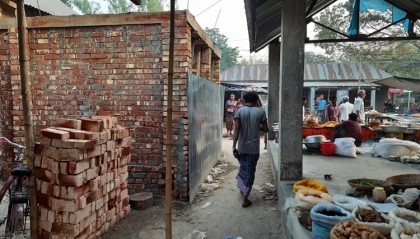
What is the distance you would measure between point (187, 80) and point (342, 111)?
24.4 ft

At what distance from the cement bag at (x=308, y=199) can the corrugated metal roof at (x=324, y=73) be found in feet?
62.6

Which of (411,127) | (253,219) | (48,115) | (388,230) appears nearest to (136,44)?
(48,115)

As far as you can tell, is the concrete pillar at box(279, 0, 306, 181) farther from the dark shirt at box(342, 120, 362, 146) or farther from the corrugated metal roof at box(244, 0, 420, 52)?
the dark shirt at box(342, 120, 362, 146)

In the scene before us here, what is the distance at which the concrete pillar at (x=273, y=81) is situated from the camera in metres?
9.32

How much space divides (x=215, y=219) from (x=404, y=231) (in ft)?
9.62

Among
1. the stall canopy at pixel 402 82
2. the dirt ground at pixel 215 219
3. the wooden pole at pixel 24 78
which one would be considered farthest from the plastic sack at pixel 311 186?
the stall canopy at pixel 402 82

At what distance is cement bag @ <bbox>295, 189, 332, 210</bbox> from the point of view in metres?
3.07

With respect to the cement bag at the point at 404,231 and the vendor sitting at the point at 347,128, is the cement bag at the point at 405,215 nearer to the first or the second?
the cement bag at the point at 404,231

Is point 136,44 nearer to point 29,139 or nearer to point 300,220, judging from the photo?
point 29,139

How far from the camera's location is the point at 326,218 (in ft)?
8.21

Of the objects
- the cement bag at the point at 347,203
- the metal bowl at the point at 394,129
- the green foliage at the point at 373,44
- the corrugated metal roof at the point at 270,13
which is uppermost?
the green foliage at the point at 373,44

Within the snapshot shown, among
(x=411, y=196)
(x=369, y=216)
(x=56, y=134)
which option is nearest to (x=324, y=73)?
(x=411, y=196)

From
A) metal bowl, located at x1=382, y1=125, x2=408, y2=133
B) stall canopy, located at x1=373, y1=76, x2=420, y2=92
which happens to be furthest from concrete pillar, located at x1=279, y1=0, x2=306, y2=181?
stall canopy, located at x1=373, y1=76, x2=420, y2=92

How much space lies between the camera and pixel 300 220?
121 inches
